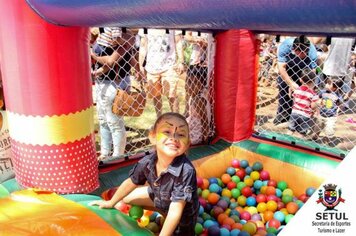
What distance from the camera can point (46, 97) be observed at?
180 cm

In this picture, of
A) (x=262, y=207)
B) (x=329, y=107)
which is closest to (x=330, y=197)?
(x=262, y=207)

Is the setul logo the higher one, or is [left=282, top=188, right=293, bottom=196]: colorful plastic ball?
the setul logo

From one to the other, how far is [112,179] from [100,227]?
746 mm

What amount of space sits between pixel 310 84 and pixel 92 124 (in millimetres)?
1930

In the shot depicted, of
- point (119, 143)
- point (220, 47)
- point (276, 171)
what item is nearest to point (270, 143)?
point (276, 171)

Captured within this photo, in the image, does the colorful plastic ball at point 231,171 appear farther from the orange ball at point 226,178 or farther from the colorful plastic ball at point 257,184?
the colorful plastic ball at point 257,184

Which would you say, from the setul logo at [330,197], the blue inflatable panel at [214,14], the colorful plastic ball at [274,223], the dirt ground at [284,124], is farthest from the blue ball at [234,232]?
the dirt ground at [284,124]

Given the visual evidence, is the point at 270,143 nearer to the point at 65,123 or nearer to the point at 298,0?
the point at 65,123

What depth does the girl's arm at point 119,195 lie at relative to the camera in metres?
1.74

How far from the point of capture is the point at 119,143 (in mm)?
2852

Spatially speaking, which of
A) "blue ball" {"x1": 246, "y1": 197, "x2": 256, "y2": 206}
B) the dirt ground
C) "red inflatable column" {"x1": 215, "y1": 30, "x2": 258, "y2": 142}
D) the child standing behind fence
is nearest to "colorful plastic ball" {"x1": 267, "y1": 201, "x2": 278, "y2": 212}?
"blue ball" {"x1": 246, "y1": 197, "x2": 256, "y2": 206}

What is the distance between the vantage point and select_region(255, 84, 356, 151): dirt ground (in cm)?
367

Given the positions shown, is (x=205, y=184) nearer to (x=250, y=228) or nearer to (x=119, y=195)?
(x=250, y=228)

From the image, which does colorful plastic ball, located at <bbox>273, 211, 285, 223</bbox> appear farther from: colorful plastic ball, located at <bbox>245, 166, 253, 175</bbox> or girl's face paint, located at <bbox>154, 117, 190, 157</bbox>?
girl's face paint, located at <bbox>154, 117, 190, 157</bbox>
